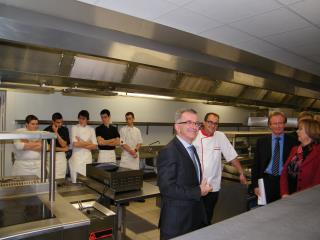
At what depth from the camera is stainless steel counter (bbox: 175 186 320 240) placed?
0.86 m

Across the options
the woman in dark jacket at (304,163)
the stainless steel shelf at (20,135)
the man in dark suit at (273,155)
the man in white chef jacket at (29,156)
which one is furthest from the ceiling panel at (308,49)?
the man in white chef jacket at (29,156)

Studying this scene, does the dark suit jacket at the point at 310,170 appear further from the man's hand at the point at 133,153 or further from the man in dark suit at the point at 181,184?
the man's hand at the point at 133,153

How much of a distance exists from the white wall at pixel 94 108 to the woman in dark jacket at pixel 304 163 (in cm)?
356

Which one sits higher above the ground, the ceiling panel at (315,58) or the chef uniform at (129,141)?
the ceiling panel at (315,58)

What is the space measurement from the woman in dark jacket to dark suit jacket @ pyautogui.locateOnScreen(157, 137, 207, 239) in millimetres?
816

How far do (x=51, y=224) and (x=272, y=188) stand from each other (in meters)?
1.68

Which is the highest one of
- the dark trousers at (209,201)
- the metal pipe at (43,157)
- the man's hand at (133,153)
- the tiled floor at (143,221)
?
the metal pipe at (43,157)

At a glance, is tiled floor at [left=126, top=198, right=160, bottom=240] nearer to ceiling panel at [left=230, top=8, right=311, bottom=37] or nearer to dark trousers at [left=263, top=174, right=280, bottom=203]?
dark trousers at [left=263, top=174, right=280, bottom=203]

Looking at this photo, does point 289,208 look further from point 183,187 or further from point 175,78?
point 175,78

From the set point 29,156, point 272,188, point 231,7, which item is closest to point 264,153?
point 272,188

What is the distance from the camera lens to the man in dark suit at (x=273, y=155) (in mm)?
2209

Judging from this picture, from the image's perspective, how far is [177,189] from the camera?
1469 mm

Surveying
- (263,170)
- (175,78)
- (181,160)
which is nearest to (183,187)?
(181,160)

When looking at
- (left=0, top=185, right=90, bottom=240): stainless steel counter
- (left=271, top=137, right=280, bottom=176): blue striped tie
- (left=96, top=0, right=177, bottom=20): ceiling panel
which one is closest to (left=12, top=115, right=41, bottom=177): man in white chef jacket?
(left=0, top=185, right=90, bottom=240): stainless steel counter
